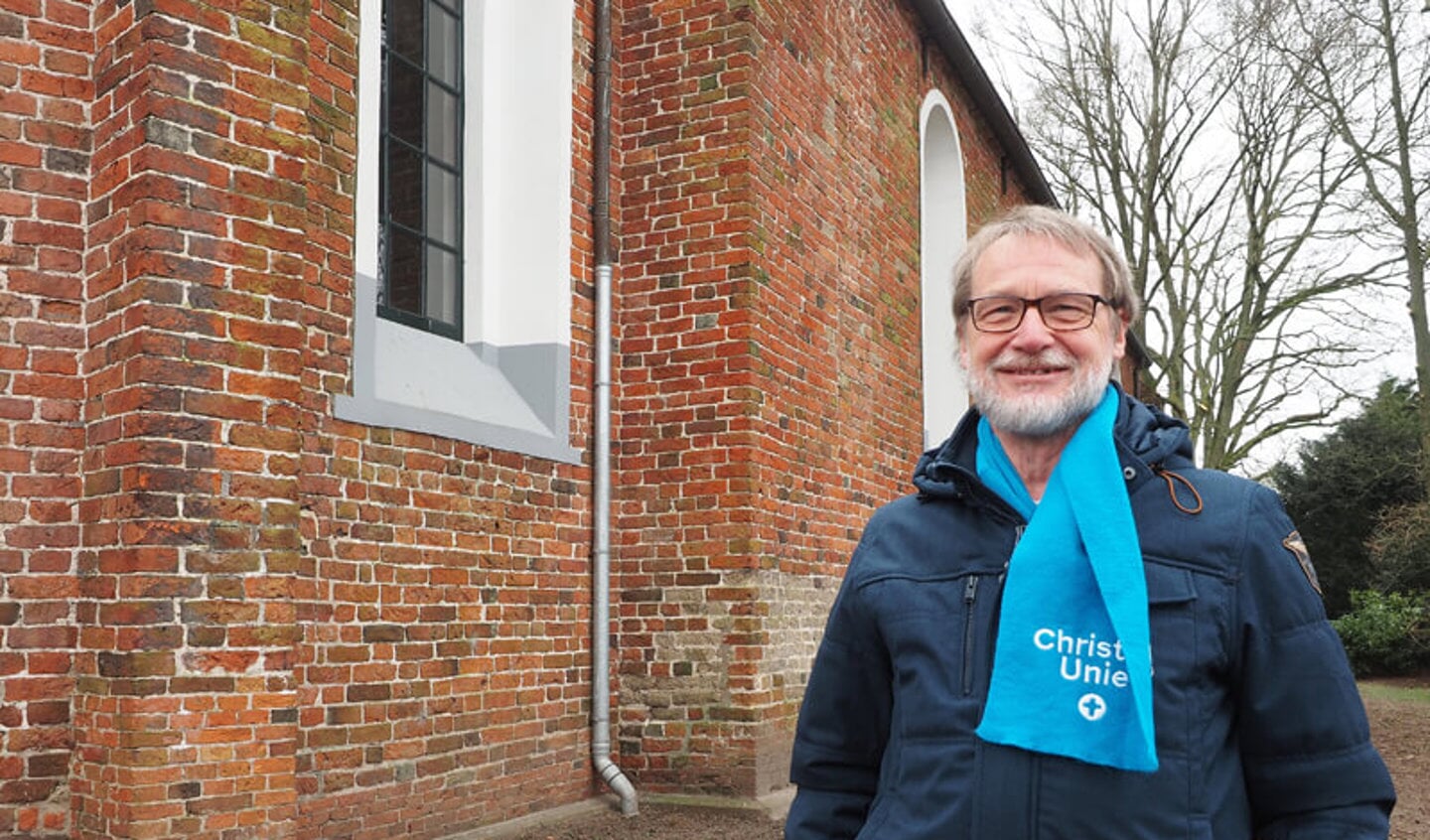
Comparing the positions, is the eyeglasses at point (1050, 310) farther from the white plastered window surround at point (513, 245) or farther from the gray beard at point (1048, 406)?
the white plastered window surround at point (513, 245)

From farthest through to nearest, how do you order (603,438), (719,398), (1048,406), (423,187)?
(719,398) < (603,438) < (423,187) < (1048,406)

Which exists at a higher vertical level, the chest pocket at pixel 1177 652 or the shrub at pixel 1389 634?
the chest pocket at pixel 1177 652

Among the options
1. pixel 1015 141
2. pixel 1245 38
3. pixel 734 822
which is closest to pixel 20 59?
pixel 734 822

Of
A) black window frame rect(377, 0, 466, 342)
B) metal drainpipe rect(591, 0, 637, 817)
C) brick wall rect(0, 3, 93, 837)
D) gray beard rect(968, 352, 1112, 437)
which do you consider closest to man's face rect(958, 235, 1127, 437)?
gray beard rect(968, 352, 1112, 437)

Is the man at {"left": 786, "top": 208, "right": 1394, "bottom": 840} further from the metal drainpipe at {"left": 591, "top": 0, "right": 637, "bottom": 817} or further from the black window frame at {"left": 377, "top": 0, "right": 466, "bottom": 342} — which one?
the metal drainpipe at {"left": 591, "top": 0, "right": 637, "bottom": 817}

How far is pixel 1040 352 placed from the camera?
2098 millimetres

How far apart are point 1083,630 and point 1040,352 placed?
464 millimetres

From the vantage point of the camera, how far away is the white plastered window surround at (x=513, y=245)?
6.61 metres

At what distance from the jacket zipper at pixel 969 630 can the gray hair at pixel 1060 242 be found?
473mm

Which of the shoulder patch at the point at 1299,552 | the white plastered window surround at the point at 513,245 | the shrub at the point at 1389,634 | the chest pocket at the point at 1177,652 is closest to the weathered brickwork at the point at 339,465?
the white plastered window surround at the point at 513,245

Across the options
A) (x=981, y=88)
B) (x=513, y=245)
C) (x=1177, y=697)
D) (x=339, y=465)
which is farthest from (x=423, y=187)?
(x=981, y=88)

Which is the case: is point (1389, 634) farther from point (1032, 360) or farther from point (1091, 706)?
point (1091, 706)

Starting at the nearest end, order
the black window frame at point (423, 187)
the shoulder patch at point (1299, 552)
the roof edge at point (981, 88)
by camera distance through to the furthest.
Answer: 1. the shoulder patch at point (1299, 552)
2. the black window frame at point (423, 187)
3. the roof edge at point (981, 88)

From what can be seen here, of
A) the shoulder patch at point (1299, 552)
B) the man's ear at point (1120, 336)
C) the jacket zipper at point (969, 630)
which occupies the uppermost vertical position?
the man's ear at point (1120, 336)
